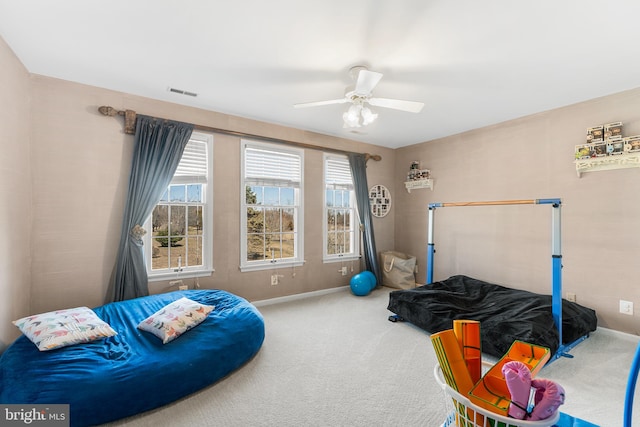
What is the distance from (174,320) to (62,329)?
71 cm

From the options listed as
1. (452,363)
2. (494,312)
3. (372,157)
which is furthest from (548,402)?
(372,157)

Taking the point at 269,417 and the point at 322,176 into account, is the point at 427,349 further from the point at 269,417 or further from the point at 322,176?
the point at 322,176

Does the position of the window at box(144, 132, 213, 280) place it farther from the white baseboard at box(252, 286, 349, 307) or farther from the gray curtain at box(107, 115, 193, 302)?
the white baseboard at box(252, 286, 349, 307)

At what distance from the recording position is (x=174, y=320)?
7.38ft

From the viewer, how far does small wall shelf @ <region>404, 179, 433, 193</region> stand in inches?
188

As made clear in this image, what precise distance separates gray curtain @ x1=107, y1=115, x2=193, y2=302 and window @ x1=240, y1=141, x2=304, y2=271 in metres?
0.91

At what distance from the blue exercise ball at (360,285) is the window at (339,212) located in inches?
17.8

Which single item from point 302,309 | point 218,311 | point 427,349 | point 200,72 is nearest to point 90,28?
point 200,72

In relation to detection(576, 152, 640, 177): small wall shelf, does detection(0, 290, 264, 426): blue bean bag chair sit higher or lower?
lower

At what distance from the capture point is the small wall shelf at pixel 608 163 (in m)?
2.86

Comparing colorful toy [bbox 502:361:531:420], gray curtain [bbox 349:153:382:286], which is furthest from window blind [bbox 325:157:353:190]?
colorful toy [bbox 502:361:531:420]

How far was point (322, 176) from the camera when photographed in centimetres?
449

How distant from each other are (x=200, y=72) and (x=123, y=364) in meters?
2.42

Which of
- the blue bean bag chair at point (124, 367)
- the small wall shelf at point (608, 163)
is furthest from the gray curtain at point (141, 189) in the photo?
the small wall shelf at point (608, 163)
